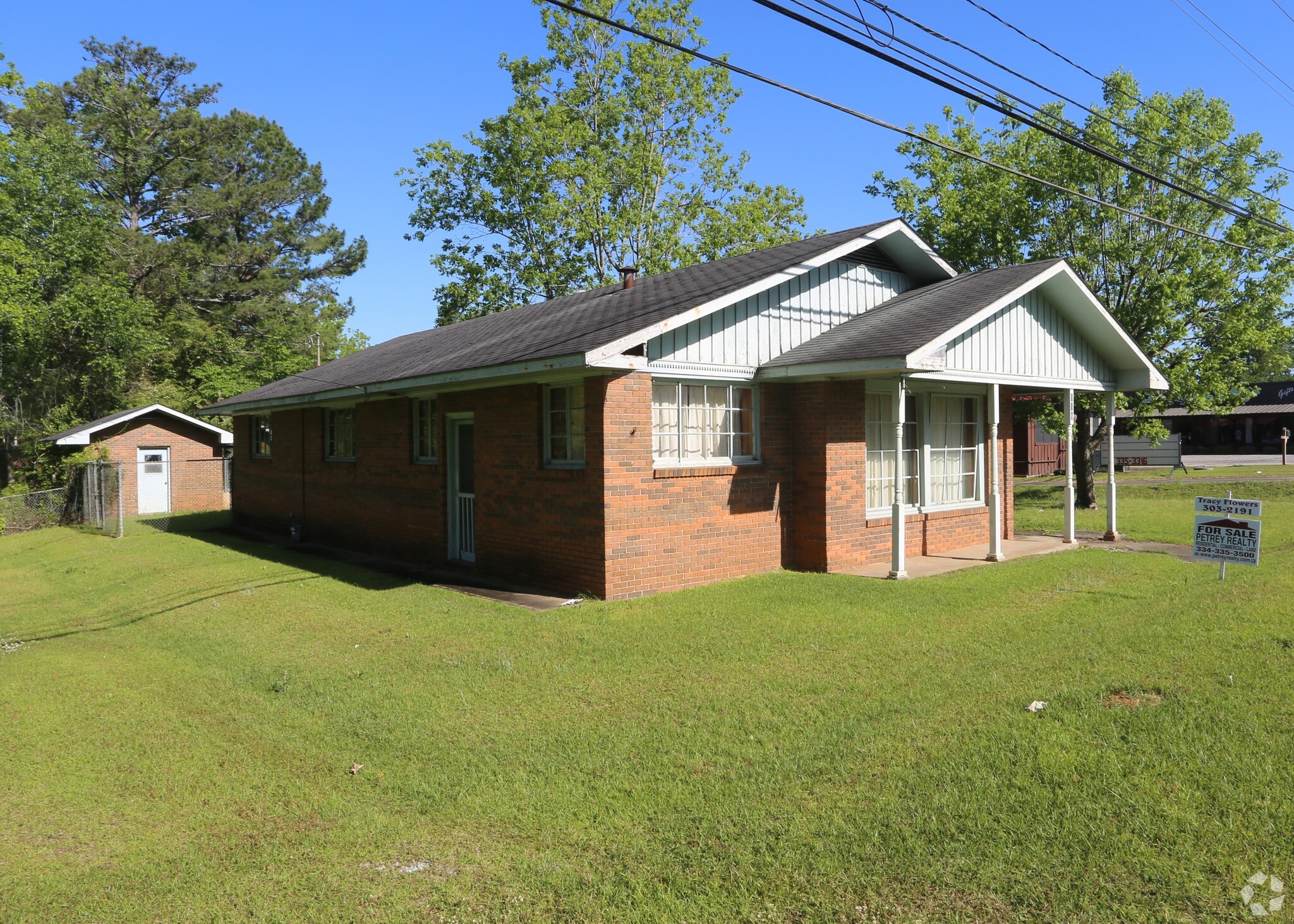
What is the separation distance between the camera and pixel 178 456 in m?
27.0

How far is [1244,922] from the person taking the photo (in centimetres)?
339

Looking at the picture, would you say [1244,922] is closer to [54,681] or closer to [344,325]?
[54,681]

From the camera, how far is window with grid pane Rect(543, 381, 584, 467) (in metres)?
10.7

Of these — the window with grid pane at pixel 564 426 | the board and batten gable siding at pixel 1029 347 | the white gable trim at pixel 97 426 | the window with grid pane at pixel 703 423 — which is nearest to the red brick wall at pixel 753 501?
the window with grid pane at pixel 703 423

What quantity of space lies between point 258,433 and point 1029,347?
17.3 metres

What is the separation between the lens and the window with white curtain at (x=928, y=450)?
1252 centimetres

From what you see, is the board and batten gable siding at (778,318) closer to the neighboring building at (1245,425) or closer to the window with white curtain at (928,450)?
the window with white curtain at (928,450)

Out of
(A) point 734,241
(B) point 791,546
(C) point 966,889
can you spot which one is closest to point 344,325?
(A) point 734,241

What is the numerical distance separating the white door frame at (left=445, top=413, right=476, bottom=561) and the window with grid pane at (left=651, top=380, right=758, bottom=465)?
3.77m

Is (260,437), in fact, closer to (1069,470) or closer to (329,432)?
(329,432)

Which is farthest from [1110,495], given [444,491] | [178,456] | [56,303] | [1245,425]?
[1245,425]

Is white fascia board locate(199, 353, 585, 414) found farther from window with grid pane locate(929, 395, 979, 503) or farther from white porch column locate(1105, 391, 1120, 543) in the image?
white porch column locate(1105, 391, 1120, 543)

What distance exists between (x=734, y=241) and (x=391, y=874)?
1331 inches

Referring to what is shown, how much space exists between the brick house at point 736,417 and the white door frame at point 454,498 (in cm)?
4
